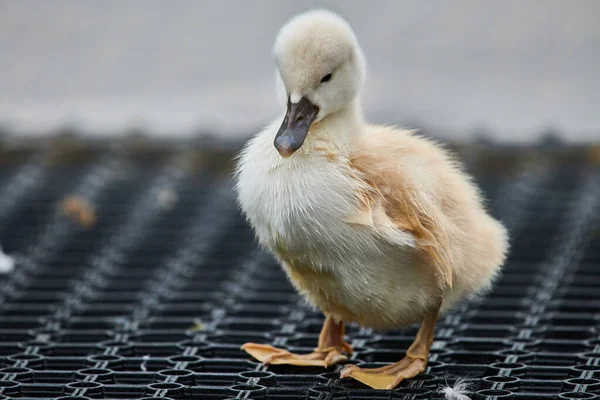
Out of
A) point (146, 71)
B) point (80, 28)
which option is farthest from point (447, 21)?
point (80, 28)

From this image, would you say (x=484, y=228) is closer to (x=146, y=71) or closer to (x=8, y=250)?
(x=8, y=250)

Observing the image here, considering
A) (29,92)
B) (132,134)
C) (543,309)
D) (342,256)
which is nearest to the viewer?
(342,256)

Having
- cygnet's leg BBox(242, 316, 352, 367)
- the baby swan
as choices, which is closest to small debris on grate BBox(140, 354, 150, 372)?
cygnet's leg BBox(242, 316, 352, 367)

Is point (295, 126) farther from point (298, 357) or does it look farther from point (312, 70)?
point (298, 357)

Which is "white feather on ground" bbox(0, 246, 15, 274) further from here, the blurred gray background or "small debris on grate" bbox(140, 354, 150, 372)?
the blurred gray background

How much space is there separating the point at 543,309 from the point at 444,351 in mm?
514

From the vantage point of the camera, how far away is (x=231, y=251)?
14.1ft

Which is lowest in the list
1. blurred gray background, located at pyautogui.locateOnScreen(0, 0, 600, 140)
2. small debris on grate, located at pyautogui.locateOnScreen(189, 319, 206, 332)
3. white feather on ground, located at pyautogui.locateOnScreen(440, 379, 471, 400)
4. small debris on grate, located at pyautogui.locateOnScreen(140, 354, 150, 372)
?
white feather on ground, located at pyautogui.locateOnScreen(440, 379, 471, 400)

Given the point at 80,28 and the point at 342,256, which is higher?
the point at 80,28

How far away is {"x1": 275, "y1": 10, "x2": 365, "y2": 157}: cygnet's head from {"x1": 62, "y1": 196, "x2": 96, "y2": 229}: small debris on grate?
192cm

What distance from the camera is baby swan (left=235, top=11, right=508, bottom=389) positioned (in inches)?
106

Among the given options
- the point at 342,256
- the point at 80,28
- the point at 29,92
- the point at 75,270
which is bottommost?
the point at 342,256

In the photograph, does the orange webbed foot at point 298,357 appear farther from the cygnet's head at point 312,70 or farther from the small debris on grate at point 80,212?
the small debris on grate at point 80,212

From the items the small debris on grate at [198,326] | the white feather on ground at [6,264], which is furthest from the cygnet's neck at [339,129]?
the white feather on ground at [6,264]
